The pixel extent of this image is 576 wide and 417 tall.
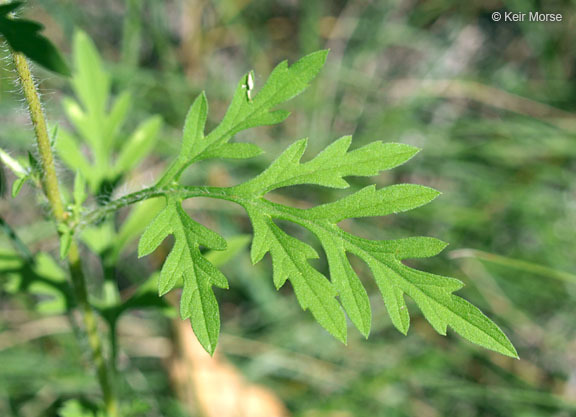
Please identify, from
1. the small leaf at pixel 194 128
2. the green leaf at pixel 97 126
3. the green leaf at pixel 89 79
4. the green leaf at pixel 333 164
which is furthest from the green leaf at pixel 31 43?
the green leaf at pixel 89 79

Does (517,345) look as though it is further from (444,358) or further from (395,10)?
(395,10)

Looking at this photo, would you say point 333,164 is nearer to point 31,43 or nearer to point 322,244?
point 322,244

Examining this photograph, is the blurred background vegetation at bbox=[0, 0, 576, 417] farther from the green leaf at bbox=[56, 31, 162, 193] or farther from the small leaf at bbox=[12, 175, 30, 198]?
the small leaf at bbox=[12, 175, 30, 198]

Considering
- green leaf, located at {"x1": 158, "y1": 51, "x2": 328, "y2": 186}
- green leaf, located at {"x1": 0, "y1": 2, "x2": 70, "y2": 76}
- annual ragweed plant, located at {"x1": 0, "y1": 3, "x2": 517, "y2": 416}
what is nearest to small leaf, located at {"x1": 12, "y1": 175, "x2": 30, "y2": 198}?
annual ragweed plant, located at {"x1": 0, "y1": 3, "x2": 517, "y2": 416}

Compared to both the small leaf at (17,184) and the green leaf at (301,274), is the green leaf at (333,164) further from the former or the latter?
the small leaf at (17,184)

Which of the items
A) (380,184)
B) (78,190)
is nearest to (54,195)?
(78,190)

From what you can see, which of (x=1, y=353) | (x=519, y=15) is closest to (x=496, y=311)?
(x=519, y=15)

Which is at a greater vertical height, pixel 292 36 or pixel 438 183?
pixel 292 36
